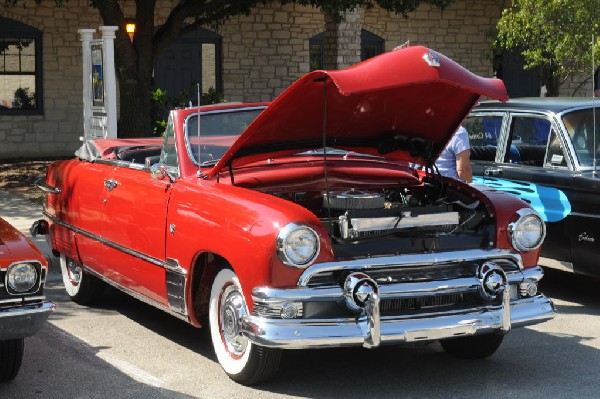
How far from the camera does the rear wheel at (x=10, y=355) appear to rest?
5.87 m

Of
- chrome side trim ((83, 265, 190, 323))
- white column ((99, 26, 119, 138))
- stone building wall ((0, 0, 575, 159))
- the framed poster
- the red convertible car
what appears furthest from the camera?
stone building wall ((0, 0, 575, 159))

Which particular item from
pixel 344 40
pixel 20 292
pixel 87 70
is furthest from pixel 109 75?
pixel 20 292

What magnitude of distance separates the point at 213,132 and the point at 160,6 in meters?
15.2

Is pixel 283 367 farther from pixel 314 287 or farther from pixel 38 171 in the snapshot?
pixel 38 171

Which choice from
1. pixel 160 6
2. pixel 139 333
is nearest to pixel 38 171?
pixel 160 6

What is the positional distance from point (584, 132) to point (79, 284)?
433 centimetres

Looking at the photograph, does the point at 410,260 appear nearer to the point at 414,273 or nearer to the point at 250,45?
the point at 414,273

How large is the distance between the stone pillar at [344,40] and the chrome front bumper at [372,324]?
16112 mm

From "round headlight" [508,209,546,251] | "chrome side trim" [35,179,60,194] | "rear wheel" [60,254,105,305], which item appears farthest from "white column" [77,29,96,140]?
"round headlight" [508,209,546,251]

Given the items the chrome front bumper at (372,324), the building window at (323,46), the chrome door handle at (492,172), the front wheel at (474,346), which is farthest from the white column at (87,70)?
the chrome front bumper at (372,324)

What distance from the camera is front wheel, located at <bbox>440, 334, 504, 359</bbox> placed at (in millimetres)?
6508

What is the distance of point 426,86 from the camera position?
626 centimetres

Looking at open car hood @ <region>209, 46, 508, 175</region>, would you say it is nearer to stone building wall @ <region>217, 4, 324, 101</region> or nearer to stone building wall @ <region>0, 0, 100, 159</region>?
stone building wall @ <region>0, 0, 100, 159</region>

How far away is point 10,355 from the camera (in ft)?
19.4
